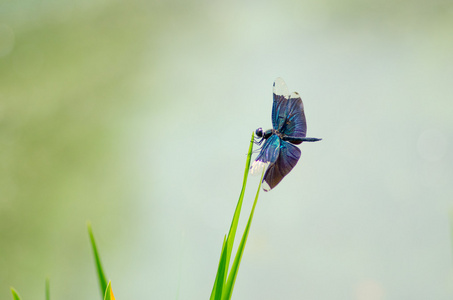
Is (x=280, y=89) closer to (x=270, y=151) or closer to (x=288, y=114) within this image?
(x=288, y=114)

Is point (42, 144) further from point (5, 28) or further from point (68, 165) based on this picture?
point (5, 28)

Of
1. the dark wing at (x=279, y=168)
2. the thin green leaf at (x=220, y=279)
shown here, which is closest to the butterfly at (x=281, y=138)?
the dark wing at (x=279, y=168)

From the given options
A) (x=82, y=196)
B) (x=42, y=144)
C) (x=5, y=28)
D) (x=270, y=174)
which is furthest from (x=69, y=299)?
(x=270, y=174)

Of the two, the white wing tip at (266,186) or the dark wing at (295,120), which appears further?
the dark wing at (295,120)

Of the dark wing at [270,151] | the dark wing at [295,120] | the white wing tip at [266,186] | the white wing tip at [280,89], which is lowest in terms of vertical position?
the white wing tip at [266,186]

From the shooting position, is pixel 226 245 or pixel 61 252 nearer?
pixel 226 245

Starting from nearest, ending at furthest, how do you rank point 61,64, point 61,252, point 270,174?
point 270,174 → point 61,252 → point 61,64

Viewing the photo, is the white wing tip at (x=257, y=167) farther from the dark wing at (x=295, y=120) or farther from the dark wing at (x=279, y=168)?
the dark wing at (x=295, y=120)
